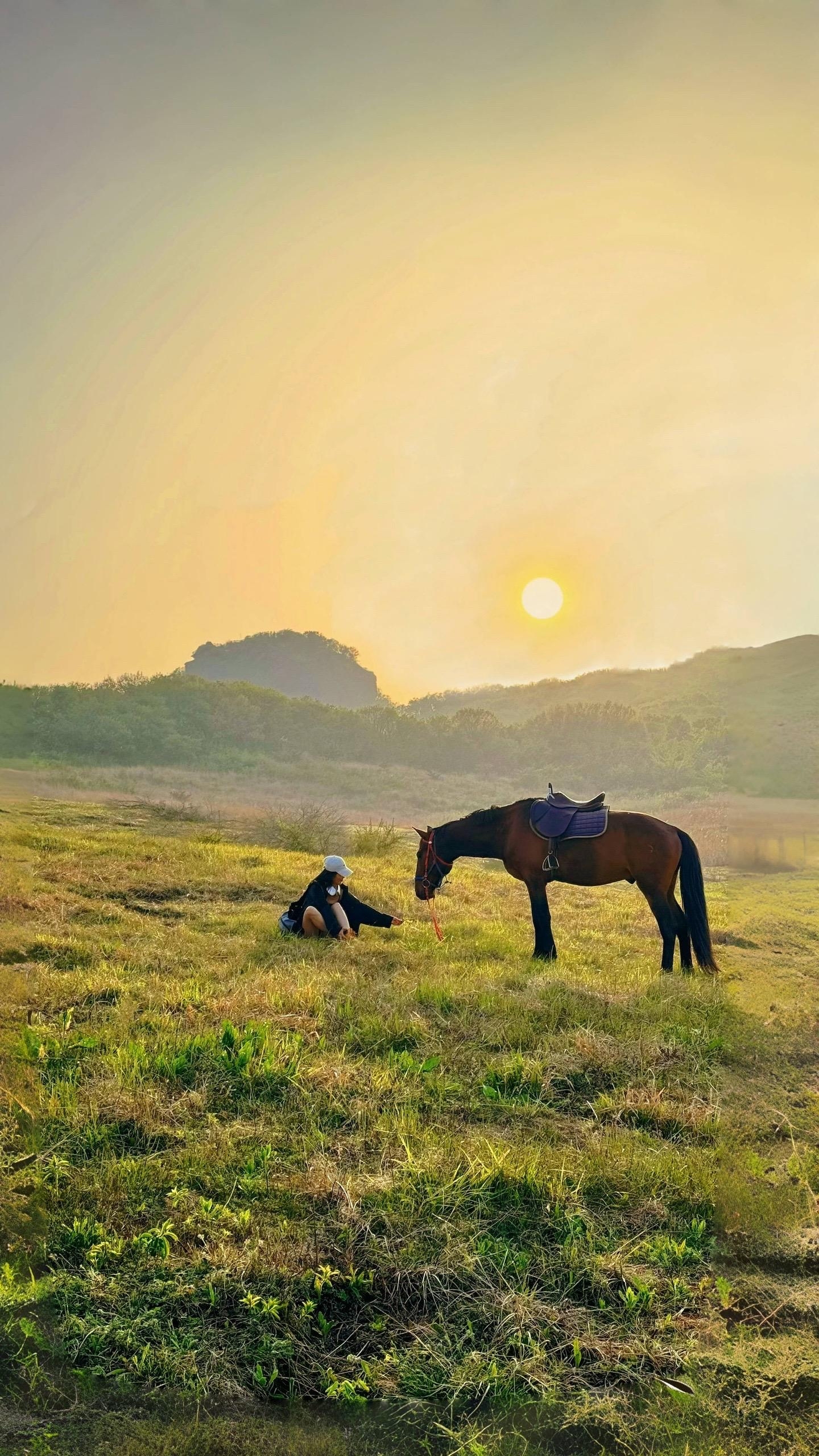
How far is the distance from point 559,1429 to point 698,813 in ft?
49.3

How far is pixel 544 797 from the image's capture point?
411 inches

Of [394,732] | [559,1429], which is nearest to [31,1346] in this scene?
[559,1429]

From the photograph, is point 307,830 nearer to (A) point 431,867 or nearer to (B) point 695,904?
(A) point 431,867

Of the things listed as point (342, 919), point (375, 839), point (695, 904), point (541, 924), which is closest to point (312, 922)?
point (342, 919)

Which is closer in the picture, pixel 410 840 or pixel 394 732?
pixel 410 840

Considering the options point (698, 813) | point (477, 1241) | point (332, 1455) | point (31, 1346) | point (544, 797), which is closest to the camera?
point (332, 1455)

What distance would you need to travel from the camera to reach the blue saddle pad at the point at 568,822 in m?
9.93

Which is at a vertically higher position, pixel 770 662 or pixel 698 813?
pixel 770 662

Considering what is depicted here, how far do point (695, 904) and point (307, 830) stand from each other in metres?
11.1

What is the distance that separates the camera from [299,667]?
1329 inches

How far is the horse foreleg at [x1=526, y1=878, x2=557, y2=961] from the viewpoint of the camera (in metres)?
10.2

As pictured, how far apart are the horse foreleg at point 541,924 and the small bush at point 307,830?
8363 mm

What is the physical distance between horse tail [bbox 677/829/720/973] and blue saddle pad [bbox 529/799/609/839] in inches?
39.5

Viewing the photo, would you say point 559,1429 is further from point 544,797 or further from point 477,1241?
point 544,797
